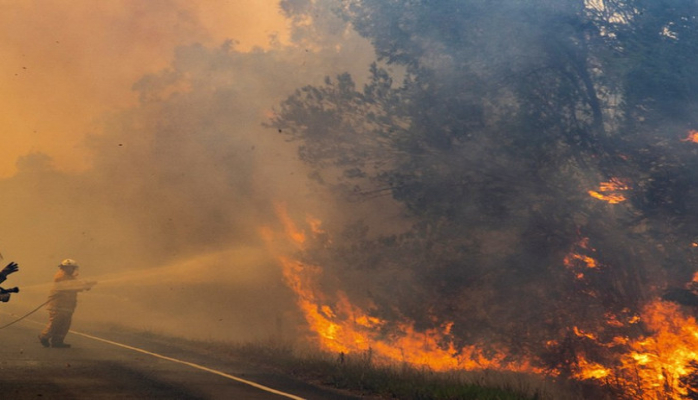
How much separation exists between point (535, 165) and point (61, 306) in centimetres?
1200

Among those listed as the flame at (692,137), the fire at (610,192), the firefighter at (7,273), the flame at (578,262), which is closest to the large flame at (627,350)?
the flame at (578,262)

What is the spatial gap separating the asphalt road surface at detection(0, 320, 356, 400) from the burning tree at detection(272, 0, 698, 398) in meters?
5.94

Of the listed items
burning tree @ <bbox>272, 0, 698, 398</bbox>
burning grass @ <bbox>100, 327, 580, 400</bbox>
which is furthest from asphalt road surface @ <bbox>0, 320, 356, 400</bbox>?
burning tree @ <bbox>272, 0, 698, 398</bbox>

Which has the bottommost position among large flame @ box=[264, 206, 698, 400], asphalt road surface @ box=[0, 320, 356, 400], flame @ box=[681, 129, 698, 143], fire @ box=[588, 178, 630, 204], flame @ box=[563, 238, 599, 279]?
asphalt road surface @ box=[0, 320, 356, 400]

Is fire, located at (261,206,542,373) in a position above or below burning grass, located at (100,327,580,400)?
above

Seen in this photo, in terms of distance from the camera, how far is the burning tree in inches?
601

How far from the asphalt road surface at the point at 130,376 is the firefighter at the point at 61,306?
0.37 m

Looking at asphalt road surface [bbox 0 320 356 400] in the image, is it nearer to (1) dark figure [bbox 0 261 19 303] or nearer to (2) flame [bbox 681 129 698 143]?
(1) dark figure [bbox 0 261 19 303]

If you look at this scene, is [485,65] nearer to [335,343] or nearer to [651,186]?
[651,186]

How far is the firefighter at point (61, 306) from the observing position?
54.1 ft

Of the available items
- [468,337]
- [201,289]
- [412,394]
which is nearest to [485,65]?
[468,337]

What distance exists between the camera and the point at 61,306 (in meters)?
16.7

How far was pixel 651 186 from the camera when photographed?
589 inches

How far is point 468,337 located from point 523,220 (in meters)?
3.37
